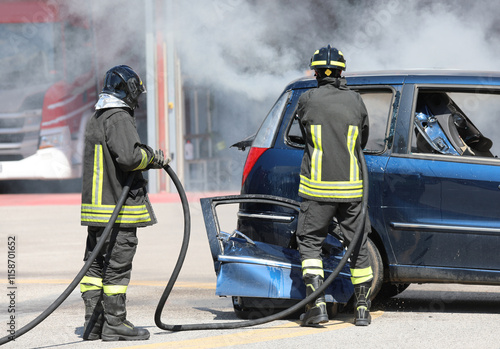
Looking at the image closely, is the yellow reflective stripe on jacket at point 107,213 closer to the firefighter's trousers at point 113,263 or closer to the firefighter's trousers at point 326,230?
the firefighter's trousers at point 113,263

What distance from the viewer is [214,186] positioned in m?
17.6

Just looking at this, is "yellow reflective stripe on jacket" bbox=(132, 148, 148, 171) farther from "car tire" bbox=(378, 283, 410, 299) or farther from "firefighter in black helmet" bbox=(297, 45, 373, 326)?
"car tire" bbox=(378, 283, 410, 299)

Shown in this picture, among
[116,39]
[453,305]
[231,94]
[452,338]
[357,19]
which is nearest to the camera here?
[452,338]

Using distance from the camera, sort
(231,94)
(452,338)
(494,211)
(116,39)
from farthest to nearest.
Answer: (116,39) → (231,94) → (494,211) → (452,338)

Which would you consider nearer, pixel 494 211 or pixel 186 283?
pixel 494 211

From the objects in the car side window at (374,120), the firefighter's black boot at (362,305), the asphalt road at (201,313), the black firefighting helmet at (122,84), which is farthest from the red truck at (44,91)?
the firefighter's black boot at (362,305)

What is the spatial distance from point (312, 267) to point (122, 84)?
1557mm

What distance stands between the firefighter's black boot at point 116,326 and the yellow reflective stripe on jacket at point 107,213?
1.43ft

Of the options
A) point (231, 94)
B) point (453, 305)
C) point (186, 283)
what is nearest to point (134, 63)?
point (231, 94)

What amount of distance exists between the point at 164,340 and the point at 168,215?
8147 mm

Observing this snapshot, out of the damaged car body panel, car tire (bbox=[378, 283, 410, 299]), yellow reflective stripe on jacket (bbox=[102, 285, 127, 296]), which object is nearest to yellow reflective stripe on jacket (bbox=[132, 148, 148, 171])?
yellow reflective stripe on jacket (bbox=[102, 285, 127, 296])

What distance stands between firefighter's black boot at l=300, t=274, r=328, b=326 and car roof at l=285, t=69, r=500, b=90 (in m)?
1.40

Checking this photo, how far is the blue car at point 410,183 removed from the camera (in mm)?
4898

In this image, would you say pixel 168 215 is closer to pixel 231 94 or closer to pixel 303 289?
pixel 231 94
